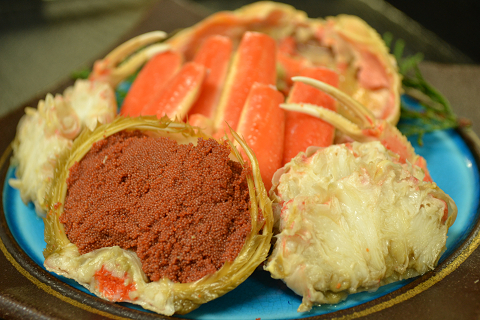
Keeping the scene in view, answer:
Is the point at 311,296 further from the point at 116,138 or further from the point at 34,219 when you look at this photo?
the point at 34,219

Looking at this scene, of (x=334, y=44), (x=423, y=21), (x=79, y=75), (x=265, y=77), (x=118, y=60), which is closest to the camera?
(x=265, y=77)

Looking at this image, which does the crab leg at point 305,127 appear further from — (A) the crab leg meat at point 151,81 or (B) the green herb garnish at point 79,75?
(B) the green herb garnish at point 79,75

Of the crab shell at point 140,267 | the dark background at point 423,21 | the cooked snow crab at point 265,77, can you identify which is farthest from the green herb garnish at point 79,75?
the dark background at point 423,21

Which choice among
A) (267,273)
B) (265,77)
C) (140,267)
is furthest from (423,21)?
(140,267)

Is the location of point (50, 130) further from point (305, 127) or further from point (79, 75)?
point (305, 127)

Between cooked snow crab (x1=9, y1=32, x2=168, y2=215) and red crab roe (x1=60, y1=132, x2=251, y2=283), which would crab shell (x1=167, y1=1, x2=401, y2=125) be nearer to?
cooked snow crab (x1=9, y1=32, x2=168, y2=215)

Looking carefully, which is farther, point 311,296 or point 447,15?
point 447,15

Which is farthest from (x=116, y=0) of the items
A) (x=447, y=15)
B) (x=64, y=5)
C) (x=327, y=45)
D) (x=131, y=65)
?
(x=447, y=15)
